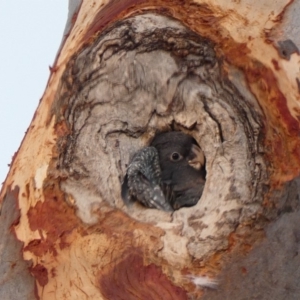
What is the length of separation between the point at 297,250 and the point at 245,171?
0.16 m

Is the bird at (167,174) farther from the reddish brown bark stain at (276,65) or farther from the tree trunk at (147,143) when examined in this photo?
the reddish brown bark stain at (276,65)

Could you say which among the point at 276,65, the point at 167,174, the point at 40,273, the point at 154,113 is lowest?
the point at 40,273

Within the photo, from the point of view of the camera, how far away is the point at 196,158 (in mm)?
1604

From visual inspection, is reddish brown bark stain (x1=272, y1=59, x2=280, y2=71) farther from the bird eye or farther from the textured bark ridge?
the bird eye

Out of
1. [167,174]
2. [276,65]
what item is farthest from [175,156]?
[276,65]

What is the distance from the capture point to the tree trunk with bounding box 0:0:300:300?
134 centimetres

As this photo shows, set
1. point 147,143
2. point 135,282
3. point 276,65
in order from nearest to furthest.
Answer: point 135,282
point 276,65
point 147,143

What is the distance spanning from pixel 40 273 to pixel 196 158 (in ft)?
1.25

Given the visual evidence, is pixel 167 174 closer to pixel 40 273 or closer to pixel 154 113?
pixel 154 113

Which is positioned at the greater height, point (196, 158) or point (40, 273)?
point (196, 158)

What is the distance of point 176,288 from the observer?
1.34 meters

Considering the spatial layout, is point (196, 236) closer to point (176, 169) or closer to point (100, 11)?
point (176, 169)

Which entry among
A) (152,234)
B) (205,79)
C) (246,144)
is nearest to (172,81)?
(205,79)

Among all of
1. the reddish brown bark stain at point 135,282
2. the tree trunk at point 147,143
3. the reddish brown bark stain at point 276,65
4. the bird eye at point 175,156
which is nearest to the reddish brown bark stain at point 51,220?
the tree trunk at point 147,143
